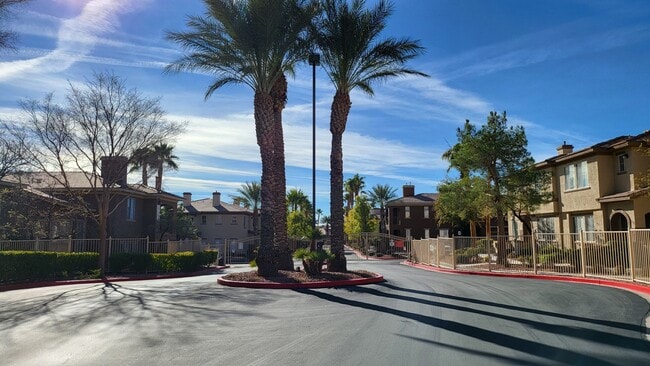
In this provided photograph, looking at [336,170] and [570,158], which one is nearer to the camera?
[336,170]

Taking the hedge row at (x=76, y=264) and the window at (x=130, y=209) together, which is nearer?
the hedge row at (x=76, y=264)

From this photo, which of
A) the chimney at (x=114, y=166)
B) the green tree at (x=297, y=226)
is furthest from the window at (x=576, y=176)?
the green tree at (x=297, y=226)

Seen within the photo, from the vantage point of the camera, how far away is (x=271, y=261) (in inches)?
754

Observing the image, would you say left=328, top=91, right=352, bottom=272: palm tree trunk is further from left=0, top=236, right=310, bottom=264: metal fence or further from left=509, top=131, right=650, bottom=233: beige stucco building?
left=509, top=131, right=650, bottom=233: beige stucco building

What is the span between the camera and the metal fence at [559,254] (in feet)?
52.2

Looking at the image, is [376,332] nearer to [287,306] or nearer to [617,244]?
[287,306]

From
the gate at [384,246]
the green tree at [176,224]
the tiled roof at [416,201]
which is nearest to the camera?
the green tree at [176,224]

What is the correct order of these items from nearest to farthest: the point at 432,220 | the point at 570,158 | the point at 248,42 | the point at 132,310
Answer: the point at 132,310
the point at 248,42
the point at 570,158
the point at 432,220

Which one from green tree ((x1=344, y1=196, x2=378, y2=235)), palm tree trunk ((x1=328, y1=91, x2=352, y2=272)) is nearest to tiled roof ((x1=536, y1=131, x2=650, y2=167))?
palm tree trunk ((x1=328, y1=91, x2=352, y2=272))

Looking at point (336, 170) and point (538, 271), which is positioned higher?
point (336, 170)

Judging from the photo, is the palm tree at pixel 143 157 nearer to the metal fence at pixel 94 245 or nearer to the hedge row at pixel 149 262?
the metal fence at pixel 94 245

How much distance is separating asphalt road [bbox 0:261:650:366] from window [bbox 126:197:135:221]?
70.6 ft

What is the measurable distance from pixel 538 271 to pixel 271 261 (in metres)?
11.6

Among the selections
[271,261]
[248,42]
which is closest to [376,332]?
[271,261]
